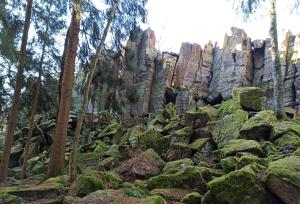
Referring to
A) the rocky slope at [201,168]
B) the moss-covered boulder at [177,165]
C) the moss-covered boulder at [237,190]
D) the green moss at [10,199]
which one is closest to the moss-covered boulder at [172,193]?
the rocky slope at [201,168]

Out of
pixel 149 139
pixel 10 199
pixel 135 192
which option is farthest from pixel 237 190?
pixel 149 139

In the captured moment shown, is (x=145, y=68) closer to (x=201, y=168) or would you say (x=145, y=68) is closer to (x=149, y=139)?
(x=149, y=139)

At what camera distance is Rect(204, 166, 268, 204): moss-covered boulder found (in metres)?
6.30

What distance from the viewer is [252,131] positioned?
10.4 metres

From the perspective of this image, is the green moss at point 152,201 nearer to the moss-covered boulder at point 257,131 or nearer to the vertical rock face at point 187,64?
the moss-covered boulder at point 257,131

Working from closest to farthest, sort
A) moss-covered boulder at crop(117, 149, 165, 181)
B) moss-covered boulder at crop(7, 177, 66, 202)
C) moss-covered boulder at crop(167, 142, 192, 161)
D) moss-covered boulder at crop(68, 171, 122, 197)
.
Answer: moss-covered boulder at crop(68, 171, 122, 197) < moss-covered boulder at crop(7, 177, 66, 202) < moss-covered boulder at crop(117, 149, 165, 181) < moss-covered boulder at crop(167, 142, 192, 161)

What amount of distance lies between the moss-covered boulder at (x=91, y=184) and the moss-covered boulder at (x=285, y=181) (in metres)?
3.41

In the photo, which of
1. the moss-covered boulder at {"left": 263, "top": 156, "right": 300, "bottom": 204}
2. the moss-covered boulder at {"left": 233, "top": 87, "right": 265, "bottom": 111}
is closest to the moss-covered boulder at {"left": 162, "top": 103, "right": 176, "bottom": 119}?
the moss-covered boulder at {"left": 233, "top": 87, "right": 265, "bottom": 111}

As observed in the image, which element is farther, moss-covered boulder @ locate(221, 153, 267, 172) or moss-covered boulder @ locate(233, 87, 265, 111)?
moss-covered boulder @ locate(233, 87, 265, 111)

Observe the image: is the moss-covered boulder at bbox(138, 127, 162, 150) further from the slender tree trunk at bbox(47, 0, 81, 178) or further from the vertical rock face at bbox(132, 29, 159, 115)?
the vertical rock face at bbox(132, 29, 159, 115)

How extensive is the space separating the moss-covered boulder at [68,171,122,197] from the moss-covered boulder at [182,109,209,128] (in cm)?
524

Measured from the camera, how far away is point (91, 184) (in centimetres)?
786

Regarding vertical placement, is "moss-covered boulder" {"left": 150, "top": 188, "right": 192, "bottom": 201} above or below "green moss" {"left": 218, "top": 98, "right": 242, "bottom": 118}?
below

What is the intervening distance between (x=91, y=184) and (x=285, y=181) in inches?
153
